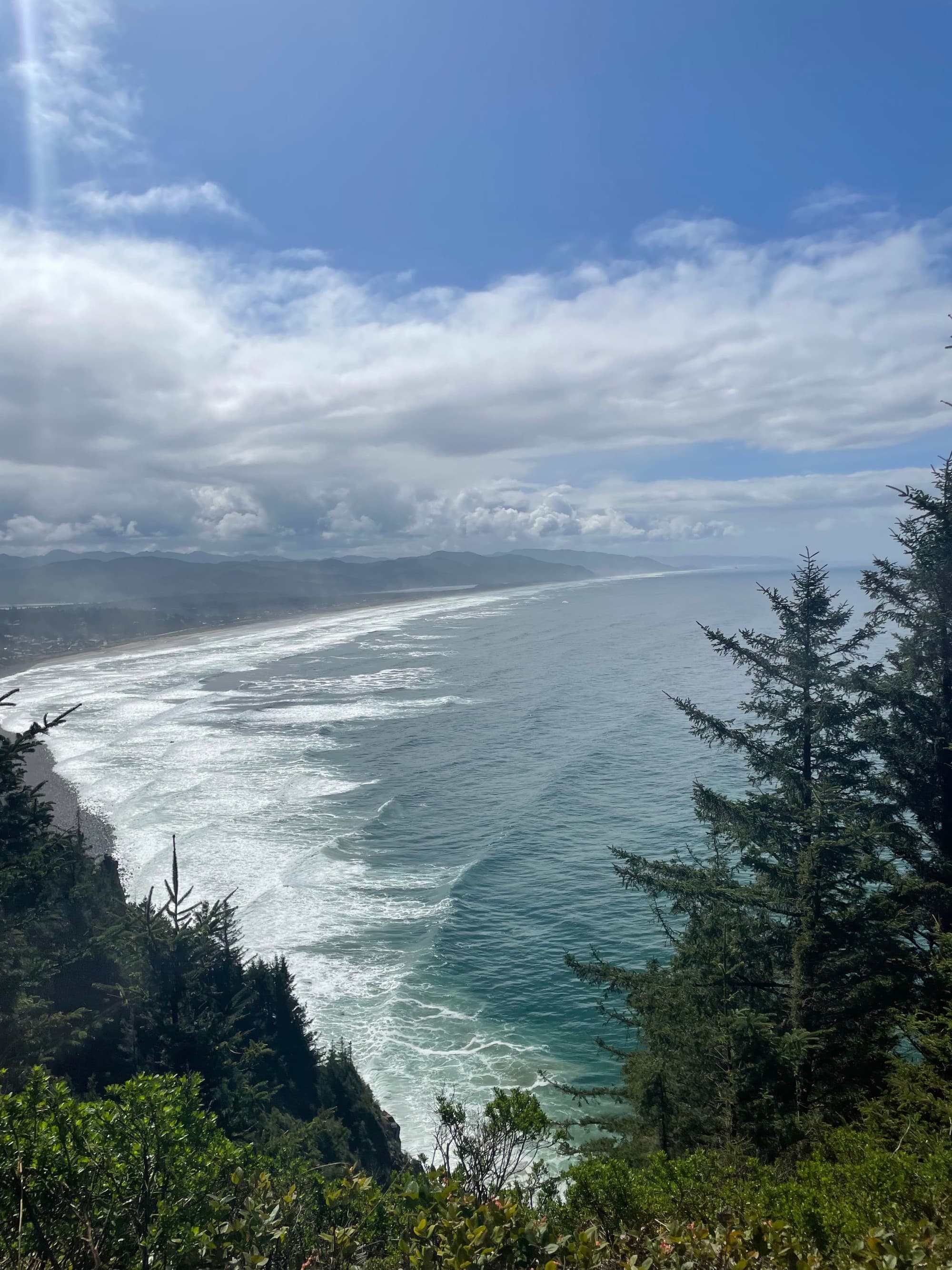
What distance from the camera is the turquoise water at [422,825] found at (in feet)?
107

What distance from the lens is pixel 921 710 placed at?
16.0 m

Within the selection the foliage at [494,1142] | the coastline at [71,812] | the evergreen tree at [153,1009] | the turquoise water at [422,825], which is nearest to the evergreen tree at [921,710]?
the foliage at [494,1142]

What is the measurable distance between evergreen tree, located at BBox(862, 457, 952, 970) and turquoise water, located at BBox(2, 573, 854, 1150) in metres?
18.8

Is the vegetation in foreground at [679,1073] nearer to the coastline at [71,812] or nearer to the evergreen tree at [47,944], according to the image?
the evergreen tree at [47,944]

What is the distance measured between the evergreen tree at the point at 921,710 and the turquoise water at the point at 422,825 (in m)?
18.8

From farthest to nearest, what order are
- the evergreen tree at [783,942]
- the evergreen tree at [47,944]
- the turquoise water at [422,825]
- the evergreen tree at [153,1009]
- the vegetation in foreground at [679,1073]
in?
the turquoise water at [422,825] → the evergreen tree at [153,1009] → the evergreen tree at [47,944] → the evergreen tree at [783,942] → the vegetation in foreground at [679,1073]

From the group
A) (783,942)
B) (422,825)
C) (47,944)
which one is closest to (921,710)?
(783,942)

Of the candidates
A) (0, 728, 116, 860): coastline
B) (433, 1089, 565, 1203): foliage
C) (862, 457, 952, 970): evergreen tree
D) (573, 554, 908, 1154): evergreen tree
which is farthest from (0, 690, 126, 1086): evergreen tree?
(862, 457, 952, 970): evergreen tree

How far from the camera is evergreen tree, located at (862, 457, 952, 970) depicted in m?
15.2

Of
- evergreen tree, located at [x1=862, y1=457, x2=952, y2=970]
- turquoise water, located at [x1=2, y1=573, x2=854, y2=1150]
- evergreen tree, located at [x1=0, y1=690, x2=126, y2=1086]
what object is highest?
evergreen tree, located at [x1=862, y1=457, x2=952, y2=970]

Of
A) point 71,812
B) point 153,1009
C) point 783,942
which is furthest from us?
point 71,812

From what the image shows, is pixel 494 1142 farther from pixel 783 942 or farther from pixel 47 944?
pixel 47 944

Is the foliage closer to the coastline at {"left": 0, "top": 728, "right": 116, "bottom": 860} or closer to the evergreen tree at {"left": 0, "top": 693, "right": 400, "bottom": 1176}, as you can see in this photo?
the evergreen tree at {"left": 0, "top": 693, "right": 400, "bottom": 1176}

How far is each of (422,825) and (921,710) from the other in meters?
42.7
